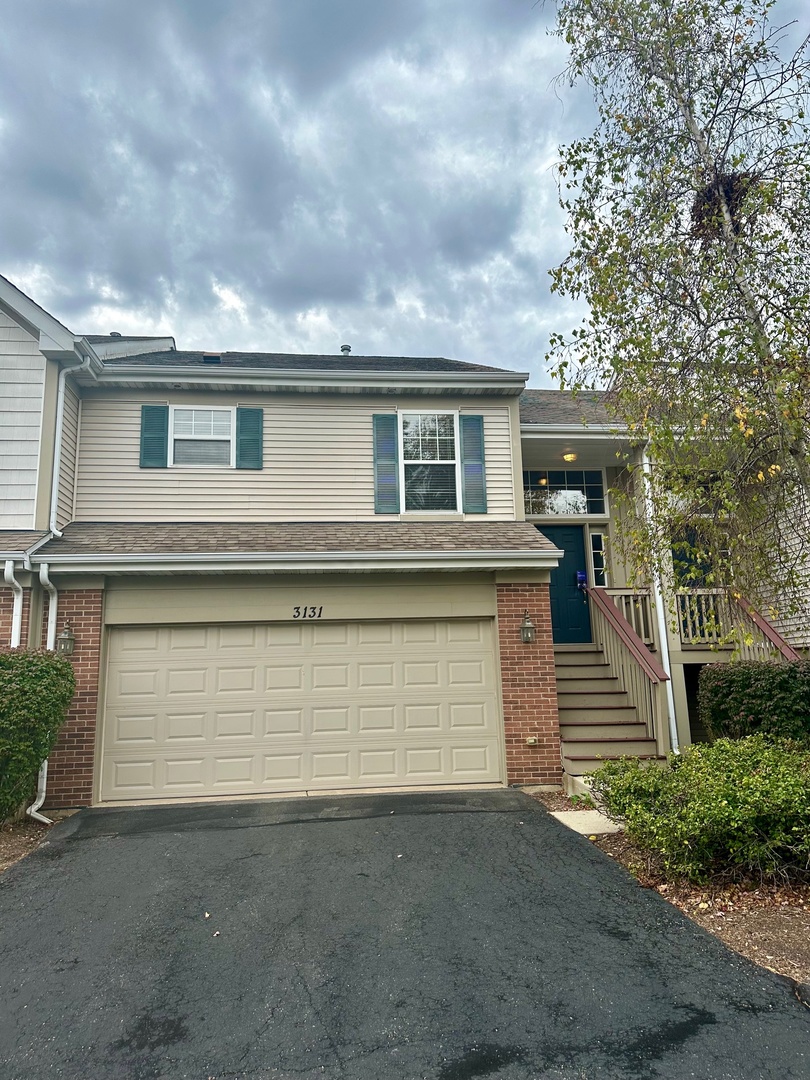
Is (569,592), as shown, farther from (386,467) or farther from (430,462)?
(386,467)

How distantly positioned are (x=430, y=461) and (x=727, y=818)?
628 cm

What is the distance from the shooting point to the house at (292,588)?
8.20 m

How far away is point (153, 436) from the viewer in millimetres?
9406

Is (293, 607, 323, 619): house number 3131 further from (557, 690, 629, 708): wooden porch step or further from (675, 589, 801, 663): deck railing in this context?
(675, 589, 801, 663): deck railing

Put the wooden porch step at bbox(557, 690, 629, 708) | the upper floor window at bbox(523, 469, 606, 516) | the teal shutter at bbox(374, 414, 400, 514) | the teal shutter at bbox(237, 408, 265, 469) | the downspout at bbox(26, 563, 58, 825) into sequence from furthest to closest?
1. the upper floor window at bbox(523, 469, 606, 516)
2. the teal shutter at bbox(374, 414, 400, 514)
3. the teal shutter at bbox(237, 408, 265, 469)
4. the wooden porch step at bbox(557, 690, 629, 708)
5. the downspout at bbox(26, 563, 58, 825)

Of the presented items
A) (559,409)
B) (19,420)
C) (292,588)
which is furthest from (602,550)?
(19,420)

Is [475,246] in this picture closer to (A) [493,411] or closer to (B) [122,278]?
(A) [493,411]

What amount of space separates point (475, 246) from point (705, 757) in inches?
352

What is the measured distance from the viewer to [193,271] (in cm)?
1992

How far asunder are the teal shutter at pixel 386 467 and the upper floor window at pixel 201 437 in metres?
2.05

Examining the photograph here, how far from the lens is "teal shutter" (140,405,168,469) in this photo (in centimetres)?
935

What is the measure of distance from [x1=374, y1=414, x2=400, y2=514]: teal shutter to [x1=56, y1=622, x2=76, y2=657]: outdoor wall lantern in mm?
4177

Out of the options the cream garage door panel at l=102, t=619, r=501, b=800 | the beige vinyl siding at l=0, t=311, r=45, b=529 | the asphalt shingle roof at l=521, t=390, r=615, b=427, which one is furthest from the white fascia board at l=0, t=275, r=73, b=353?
the asphalt shingle roof at l=521, t=390, r=615, b=427

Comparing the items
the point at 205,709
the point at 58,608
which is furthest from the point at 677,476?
the point at 58,608
